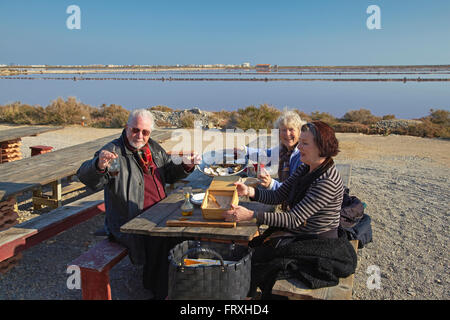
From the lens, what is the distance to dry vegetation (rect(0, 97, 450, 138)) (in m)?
13.0

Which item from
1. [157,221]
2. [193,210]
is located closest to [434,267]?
[193,210]

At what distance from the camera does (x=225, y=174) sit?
359 cm

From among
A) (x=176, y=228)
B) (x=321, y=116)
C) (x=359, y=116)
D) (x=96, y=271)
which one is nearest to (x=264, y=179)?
(x=176, y=228)

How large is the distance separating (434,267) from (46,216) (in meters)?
3.82

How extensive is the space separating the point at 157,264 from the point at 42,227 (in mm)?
1191

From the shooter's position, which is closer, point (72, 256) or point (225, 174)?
point (225, 174)

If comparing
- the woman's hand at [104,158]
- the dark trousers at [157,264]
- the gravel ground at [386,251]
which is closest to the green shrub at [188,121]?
the gravel ground at [386,251]

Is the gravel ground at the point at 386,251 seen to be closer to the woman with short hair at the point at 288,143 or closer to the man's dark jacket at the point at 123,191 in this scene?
the man's dark jacket at the point at 123,191

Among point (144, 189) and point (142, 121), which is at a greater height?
point (142, 121)

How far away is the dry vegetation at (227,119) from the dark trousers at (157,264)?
32.5ft

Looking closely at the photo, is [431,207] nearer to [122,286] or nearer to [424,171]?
[424,171]

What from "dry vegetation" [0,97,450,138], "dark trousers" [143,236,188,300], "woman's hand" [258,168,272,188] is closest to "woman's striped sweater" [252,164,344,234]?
"woman's hand" [258,168,272,188]

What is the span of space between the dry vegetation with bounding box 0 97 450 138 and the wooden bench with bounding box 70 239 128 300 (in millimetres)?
10186

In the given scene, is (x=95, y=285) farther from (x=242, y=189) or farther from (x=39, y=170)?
(x=39, y=170)
